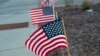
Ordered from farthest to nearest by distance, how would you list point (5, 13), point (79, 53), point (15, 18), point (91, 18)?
point (5, 13)
point (15, 18)
point (91, 18)
point (79, 53)

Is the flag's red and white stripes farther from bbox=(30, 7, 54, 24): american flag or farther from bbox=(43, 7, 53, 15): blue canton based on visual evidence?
bbox=(43, 7, 53, 15): blue canton

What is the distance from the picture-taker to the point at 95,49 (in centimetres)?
1040

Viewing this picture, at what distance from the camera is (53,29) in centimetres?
737

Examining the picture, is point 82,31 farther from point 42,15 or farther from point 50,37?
point 50,37

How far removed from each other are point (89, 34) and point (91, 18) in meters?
3.53

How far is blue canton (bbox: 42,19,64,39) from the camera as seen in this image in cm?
730

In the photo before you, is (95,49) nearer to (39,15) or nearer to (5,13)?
(39,15)

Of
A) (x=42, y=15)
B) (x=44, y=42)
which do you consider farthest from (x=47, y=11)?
(x=44, y=42)

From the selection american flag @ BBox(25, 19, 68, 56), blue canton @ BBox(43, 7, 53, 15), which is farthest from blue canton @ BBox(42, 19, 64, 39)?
blue canton @ BBox(43, 7, 53, 15)

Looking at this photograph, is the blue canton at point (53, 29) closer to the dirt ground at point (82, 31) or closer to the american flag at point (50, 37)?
the american flag at point (50, 37)

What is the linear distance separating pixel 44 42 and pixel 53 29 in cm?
36

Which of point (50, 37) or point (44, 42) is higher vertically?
point (50, 37)

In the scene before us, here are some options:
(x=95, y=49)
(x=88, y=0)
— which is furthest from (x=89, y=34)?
(x=88, y=0)

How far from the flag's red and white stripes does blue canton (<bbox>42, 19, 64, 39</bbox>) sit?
72mm
